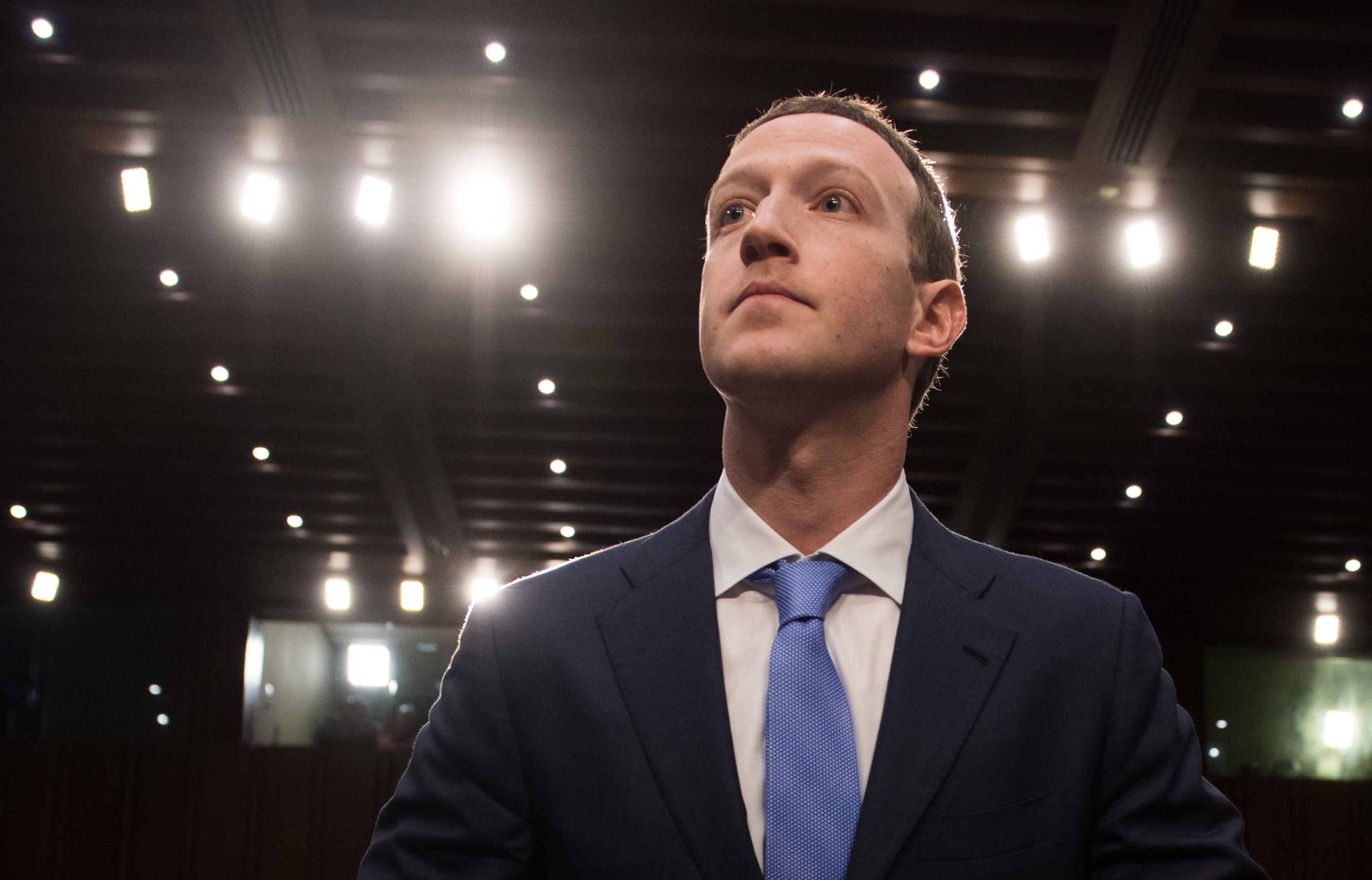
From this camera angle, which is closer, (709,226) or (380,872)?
(380,872)

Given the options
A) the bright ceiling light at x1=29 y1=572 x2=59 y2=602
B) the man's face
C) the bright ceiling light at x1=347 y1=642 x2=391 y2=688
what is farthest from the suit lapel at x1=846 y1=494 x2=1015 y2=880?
the bright ceiling light at x1=29 y1=572 x2=59 y2=602

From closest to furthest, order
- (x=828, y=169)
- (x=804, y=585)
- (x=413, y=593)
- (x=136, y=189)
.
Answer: (x=804, y=585) → (x=828, y=169) → (x=136, y=189) → (x=413, y=593)

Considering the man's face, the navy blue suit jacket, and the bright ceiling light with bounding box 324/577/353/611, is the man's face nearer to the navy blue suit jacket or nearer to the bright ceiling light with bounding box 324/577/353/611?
the navy blue suit jacket

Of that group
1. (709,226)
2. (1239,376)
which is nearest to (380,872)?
(709,226)

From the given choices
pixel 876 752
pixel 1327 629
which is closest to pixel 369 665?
pixel 1327 629

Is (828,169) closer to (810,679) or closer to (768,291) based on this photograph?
(768,291)

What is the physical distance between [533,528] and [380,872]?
35.5 ft

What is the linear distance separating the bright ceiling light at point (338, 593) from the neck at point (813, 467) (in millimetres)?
11762

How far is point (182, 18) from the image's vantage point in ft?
24.3

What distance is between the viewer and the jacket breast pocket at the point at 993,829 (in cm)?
111

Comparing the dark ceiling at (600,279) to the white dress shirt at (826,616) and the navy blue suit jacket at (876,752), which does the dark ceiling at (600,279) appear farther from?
the navy blue suit jacket at (876,752)

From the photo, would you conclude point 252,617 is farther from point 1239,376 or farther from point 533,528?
point 1239,376

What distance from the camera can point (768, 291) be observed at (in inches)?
52.4

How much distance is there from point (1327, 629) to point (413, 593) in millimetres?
9133
